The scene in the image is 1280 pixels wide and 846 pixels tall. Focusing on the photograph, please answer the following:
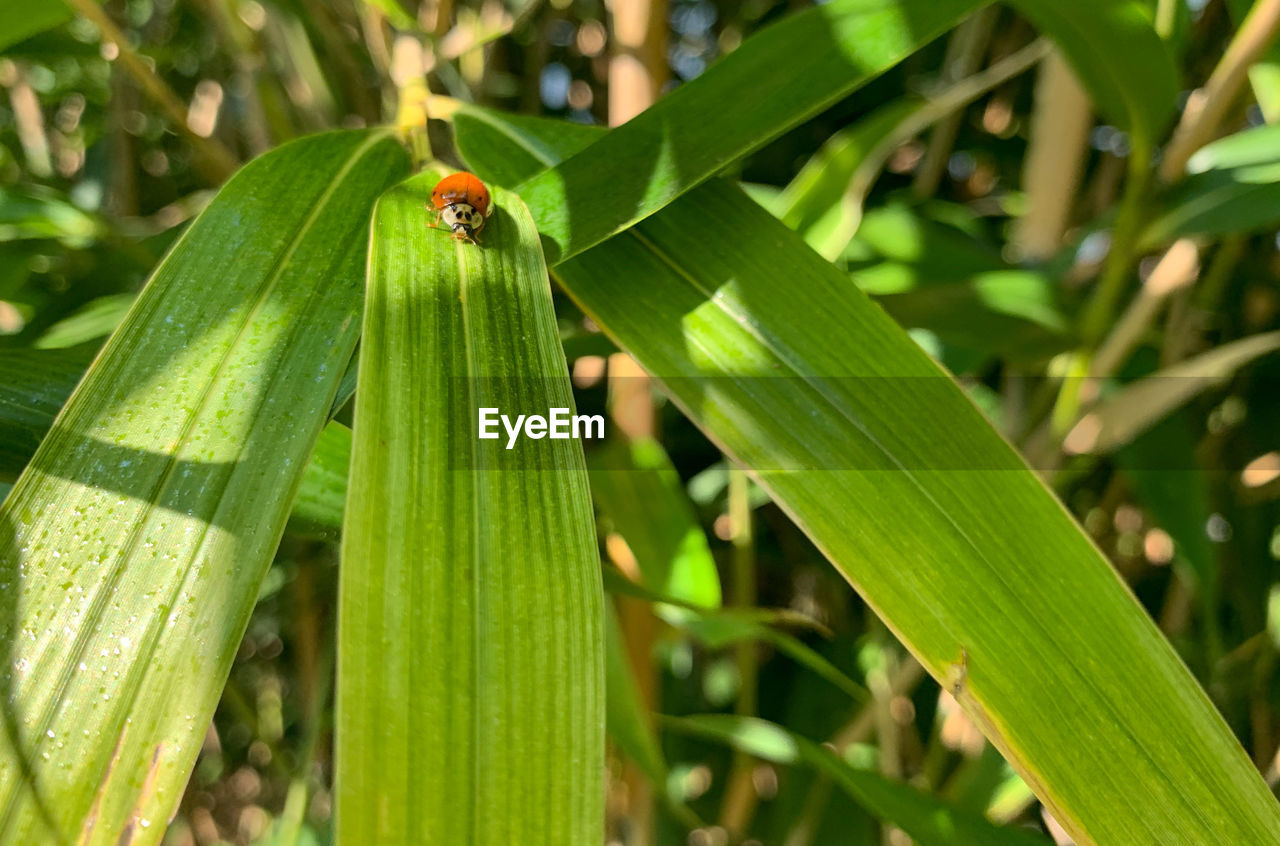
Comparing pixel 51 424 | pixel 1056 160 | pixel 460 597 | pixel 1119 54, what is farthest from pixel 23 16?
pixel 1056 160

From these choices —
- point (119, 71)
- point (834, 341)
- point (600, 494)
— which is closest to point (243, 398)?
point (834, 341)

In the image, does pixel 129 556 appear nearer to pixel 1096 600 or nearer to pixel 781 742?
pixel 1096 600

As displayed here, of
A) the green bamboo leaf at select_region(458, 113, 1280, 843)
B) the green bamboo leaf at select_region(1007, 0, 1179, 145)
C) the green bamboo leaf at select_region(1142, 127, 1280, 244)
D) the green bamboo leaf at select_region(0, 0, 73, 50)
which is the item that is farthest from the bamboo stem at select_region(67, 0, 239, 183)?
the green bamboo leaf at select_region(1142, 127, 1280, 244)

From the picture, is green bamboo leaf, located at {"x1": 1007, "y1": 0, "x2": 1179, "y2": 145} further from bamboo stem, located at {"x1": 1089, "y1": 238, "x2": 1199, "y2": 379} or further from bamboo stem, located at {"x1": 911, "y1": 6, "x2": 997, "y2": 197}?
bamboo stem, located at {"x1": 911, "y1": 6, "x2": 997, "y2": 197}

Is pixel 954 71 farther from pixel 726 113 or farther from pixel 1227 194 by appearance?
pixel 726 113

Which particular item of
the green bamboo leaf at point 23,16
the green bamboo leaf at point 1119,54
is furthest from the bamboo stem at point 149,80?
the green bamboo leaf at point 1119,54

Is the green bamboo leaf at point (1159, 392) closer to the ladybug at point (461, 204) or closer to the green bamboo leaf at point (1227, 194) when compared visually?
the green bamboo leaf at point (1227, 194)
